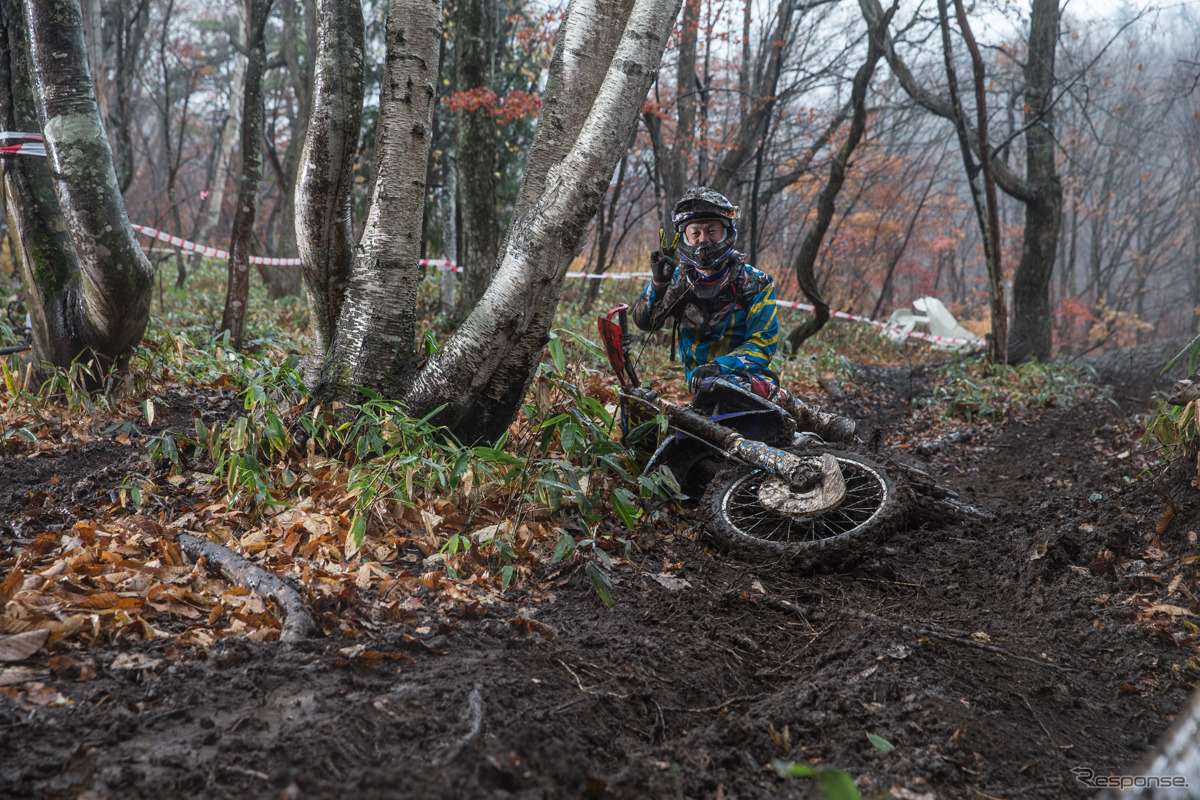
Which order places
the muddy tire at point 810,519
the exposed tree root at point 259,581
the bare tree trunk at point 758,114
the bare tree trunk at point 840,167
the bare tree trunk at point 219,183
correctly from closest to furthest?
the exposed tree root at point 259,581, the muddy tire at point 810,519, the bare tree trunk at point 840,167, the bare tree trunk at point 758,114, the bare tree trunk at point 219,183

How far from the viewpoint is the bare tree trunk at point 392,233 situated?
3879 mm

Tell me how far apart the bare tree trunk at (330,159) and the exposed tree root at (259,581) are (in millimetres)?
1452

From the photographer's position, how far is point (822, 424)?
452cm

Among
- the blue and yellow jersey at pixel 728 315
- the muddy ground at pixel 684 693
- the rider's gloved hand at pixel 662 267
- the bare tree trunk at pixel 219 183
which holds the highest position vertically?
the bare tree trunk at pixel 219 183

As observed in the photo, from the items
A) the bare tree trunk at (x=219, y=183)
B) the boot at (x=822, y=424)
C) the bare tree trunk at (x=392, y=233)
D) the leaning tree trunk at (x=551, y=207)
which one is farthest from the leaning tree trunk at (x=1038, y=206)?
the bare tree trunk at (x=219, y=183)

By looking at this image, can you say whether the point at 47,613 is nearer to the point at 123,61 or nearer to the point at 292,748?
the point at 292,748

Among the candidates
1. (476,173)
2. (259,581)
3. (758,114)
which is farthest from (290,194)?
(259,581)

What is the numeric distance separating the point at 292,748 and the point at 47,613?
44.8 inches

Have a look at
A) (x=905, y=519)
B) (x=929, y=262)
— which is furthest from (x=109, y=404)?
(x=929, y=262)

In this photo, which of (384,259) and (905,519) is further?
(384,259)

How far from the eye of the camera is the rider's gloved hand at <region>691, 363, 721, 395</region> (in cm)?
411

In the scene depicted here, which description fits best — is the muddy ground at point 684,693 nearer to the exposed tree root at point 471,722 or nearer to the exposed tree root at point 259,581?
the exposed tree root at point 471,722

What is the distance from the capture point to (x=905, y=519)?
3512 millimetres

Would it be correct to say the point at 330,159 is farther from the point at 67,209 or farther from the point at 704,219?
the point at 704,219
